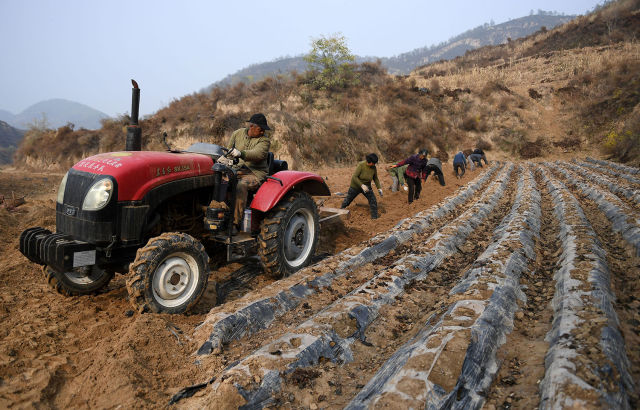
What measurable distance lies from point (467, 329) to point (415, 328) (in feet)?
1.93

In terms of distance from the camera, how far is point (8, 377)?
84.7 inches

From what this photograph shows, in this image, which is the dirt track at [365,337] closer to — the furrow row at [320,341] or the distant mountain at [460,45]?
the furrow row at [320,341]

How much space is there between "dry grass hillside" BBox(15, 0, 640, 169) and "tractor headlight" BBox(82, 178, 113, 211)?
11579 millimetres

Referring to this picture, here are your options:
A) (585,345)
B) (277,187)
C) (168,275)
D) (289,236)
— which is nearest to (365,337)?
(585,345)

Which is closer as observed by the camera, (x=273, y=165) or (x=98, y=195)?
(x=98, y=195)

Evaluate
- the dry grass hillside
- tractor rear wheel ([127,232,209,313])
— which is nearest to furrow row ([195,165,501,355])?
tractor rear wheel ([127,232,209,313])

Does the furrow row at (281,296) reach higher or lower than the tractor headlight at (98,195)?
lower

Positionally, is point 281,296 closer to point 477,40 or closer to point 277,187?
point 277,187

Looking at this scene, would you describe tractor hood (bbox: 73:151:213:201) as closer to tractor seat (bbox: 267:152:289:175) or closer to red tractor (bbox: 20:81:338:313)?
red tractor (bbox: 20:81:338:313)

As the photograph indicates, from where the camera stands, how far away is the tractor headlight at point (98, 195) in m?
2.73

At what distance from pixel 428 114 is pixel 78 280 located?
23406 millimetres

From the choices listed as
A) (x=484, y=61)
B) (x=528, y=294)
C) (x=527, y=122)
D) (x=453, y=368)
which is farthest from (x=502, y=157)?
(x=484, y=61)

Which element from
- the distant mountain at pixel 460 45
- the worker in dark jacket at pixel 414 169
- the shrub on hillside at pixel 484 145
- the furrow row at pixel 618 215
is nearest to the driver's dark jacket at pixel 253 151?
the furrow row at pixel 618 215

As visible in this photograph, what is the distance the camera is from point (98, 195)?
9.02 feet
